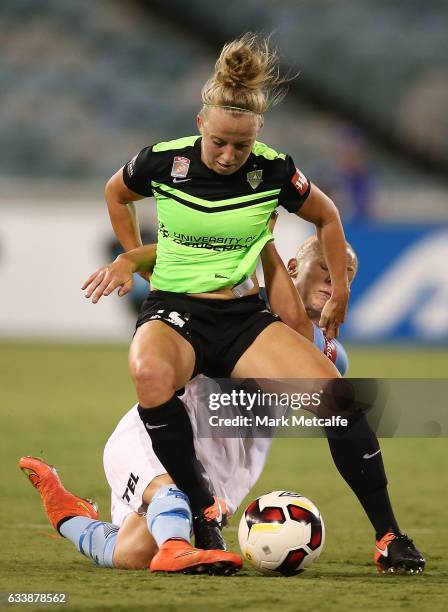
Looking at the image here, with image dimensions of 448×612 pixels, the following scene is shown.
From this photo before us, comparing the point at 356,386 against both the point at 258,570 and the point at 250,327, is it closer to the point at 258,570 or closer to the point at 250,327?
the point at 250,327

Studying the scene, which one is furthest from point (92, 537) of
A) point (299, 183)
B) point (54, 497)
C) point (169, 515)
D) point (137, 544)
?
point (299, 183)

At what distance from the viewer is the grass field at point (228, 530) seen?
3349 millimetres

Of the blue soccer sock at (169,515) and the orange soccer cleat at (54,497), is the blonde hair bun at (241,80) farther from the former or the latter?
the orange soccer cleat at (54,497)

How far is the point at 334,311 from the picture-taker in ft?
14.4

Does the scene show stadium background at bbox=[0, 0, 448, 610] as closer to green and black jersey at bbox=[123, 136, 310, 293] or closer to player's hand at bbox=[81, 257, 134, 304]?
green and black jersey at bbox=[123, 136, 310, 293]

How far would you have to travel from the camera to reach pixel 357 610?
10.3 feet

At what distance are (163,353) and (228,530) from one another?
4.11 feet

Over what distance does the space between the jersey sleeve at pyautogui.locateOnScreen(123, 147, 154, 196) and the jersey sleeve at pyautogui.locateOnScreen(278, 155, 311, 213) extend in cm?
49

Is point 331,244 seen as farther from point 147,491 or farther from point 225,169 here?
point 147,491

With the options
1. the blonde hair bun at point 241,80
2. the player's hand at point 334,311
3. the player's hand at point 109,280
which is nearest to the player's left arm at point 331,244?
the player's hand at point 334,311

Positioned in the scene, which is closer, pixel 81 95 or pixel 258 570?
pixel 258 570

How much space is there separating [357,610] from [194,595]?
47 centimetres

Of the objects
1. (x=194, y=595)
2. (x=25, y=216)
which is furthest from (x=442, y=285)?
(x=194, y=595)

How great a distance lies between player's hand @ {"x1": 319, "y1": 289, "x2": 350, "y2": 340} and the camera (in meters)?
4.36
